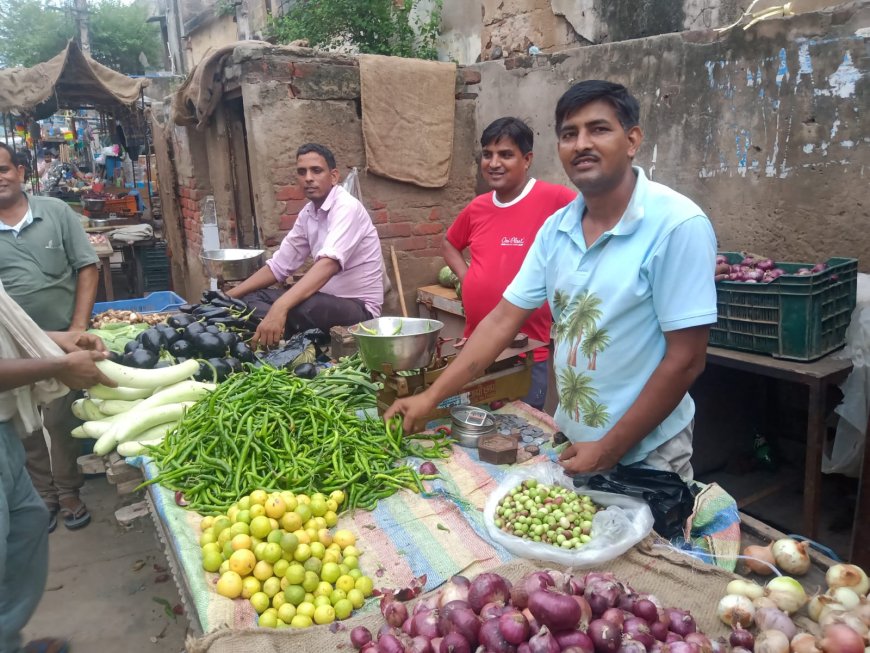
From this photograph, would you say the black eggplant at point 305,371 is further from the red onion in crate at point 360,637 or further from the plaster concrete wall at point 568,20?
the plaster concrete wall at point 568,20

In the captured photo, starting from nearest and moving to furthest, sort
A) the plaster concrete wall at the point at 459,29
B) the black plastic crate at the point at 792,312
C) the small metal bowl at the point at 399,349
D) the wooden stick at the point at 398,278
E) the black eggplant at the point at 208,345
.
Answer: the small metal bowl at the point at 399,349, the black plastic crate at the point at 792,312, the black eggplant at the point at 208,345, the wooden stick at the point at 398,278, the plaster concrete wall at the point at 459,29

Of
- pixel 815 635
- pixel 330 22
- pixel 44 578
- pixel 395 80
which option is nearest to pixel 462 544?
pixel 815 635

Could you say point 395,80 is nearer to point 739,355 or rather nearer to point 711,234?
point 739,355

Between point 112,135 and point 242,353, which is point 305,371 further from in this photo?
point 112,135

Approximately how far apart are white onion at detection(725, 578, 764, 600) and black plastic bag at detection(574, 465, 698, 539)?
Answer: 0.29m

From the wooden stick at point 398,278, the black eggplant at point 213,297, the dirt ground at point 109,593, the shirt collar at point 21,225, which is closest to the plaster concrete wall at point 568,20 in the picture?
the wooden stick at point 398,278

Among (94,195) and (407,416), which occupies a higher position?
(94,195)

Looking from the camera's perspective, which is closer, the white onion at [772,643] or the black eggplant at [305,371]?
the white onion at [772,643]

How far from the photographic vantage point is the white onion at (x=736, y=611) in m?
1.72

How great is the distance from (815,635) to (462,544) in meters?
1.07

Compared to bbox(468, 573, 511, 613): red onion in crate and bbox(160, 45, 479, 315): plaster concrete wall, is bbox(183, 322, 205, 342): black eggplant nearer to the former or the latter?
bbox(160, 45, 479, 315): plaster concrete wall

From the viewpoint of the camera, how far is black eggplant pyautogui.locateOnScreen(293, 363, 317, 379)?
12.8 feet

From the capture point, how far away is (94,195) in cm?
1404

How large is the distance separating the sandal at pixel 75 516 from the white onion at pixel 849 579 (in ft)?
15.9
